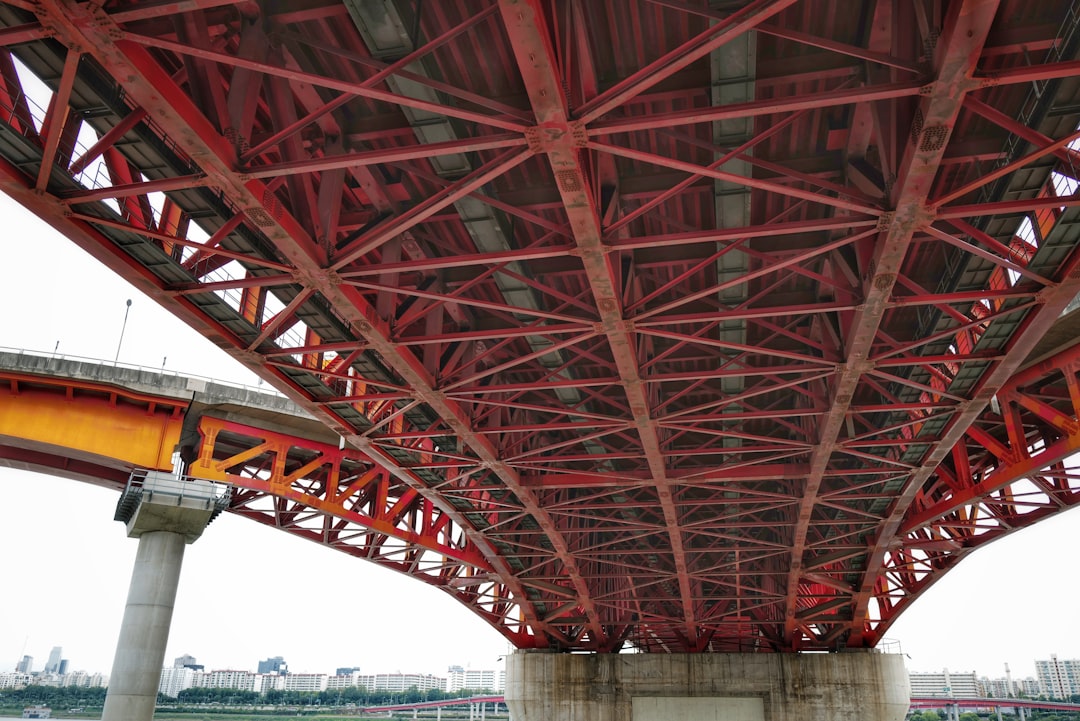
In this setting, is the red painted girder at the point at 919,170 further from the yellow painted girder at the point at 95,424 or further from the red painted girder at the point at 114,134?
the yellow painted girder at the point at 95,424

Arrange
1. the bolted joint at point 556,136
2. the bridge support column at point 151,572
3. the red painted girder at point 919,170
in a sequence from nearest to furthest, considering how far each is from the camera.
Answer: the red painted girder at point 919,170 < the bolted joint at point 556,136 < the bridge support column at point 151,572

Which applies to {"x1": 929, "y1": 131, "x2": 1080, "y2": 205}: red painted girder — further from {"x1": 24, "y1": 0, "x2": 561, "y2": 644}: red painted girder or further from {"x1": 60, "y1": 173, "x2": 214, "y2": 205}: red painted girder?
{"x1": 60, "y1": 173, "x2": 214, "y2": 205}: red painted girder

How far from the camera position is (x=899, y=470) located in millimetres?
23875

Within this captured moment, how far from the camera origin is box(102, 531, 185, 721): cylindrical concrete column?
2288 cm

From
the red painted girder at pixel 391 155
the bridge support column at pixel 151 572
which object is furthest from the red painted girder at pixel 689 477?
the red painted girder at pixel 391 155

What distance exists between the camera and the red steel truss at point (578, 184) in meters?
10.2

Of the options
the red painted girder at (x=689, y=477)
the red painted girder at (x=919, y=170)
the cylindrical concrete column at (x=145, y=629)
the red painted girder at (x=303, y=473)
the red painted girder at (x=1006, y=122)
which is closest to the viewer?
the red painted girder at (x=919, y=170)

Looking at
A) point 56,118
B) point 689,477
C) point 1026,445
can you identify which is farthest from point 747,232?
point 1026,445

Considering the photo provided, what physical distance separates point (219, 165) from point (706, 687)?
39339 mm

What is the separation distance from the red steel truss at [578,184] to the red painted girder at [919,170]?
0.16ft

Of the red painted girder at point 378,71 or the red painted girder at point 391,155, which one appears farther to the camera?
the red painted girder at point 391,155

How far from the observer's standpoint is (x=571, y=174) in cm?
1123

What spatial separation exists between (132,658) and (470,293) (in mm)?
14996

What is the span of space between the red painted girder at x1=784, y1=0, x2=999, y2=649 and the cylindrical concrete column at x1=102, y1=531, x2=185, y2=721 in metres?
19.7
